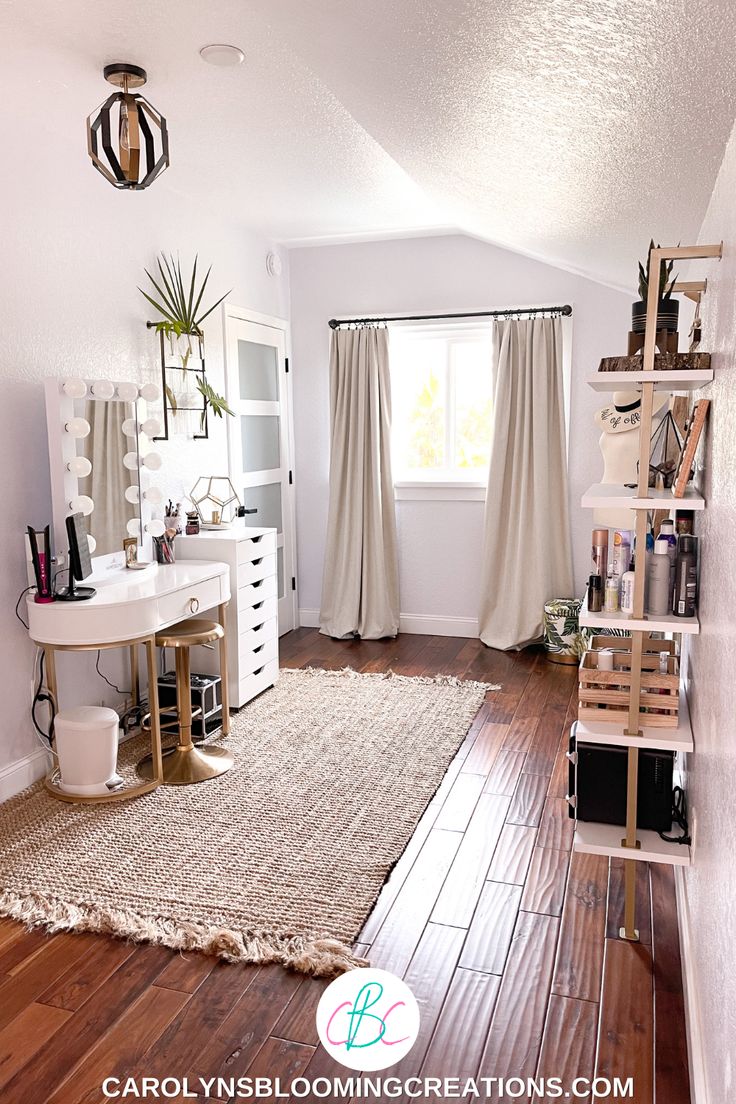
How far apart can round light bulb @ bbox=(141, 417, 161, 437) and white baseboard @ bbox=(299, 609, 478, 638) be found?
2391 mm

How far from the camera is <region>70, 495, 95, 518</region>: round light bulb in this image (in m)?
3.24

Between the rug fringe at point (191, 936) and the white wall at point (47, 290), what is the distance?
89 cm

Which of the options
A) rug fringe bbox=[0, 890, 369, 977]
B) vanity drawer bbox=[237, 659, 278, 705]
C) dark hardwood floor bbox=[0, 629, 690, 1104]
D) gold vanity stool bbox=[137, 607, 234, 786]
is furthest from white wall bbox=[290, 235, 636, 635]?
rug fringe bbox=[0, 890, 369, 977]

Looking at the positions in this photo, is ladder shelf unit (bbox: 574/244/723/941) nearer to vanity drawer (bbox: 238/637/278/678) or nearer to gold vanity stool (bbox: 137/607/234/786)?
gold vanity stool (bbox: 137/607/234/786)

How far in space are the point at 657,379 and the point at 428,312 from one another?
3.41 metres

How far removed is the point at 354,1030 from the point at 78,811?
1501 millimetres

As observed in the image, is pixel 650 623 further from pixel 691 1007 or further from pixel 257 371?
pixel 257 371

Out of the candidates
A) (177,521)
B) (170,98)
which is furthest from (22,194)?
(177,521)

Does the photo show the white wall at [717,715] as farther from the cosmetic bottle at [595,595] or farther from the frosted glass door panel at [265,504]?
the frosted glass door panel at [265,504]

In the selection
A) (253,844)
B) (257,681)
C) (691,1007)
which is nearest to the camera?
(691,1007)

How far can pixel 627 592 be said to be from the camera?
221cm

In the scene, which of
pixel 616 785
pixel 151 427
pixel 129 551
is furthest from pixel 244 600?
pixel 616 785

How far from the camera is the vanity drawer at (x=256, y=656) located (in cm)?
402

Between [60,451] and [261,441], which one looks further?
[261,441]
